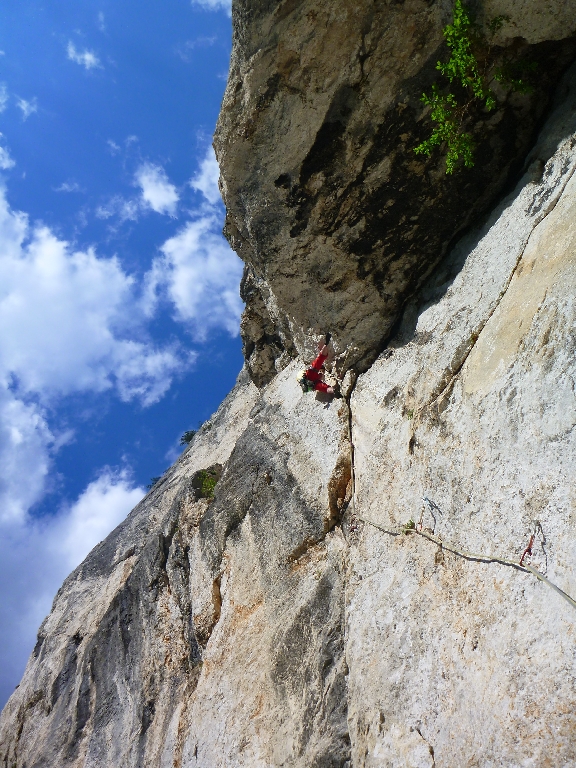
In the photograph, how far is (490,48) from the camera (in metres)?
7.56

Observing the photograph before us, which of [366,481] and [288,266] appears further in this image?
[288,266]

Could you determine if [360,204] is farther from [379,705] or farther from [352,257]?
[379,705]

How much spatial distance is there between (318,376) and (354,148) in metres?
3.99

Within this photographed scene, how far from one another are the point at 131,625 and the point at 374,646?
27.1ft

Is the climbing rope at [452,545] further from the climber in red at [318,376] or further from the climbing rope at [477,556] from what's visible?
the climber in red at [318,376]

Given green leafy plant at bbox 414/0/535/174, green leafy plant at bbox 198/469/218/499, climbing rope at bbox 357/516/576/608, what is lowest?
climbing rope at bbox 357/516/576/608

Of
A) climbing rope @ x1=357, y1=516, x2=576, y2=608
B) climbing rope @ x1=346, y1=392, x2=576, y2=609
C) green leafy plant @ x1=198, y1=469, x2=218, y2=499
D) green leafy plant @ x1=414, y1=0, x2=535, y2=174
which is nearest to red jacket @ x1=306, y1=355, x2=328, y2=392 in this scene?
climbing rope @ x1=346, y1=392, x2=576, y2=609

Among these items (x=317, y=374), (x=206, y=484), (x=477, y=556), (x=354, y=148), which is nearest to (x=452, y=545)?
(x=477, y=556)

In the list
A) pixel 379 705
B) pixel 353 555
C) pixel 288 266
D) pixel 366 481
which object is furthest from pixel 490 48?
pixel 379 705

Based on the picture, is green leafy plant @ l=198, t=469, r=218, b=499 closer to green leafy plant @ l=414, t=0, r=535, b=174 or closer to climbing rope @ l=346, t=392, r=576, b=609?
climbing rope @ l=346, t=392, r=576, b=609

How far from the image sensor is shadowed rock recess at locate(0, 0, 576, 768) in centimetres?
534

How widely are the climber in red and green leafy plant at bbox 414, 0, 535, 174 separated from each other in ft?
12.5

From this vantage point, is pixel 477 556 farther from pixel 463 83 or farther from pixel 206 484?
pixel 206 484

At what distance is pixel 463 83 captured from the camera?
7.73 meters
